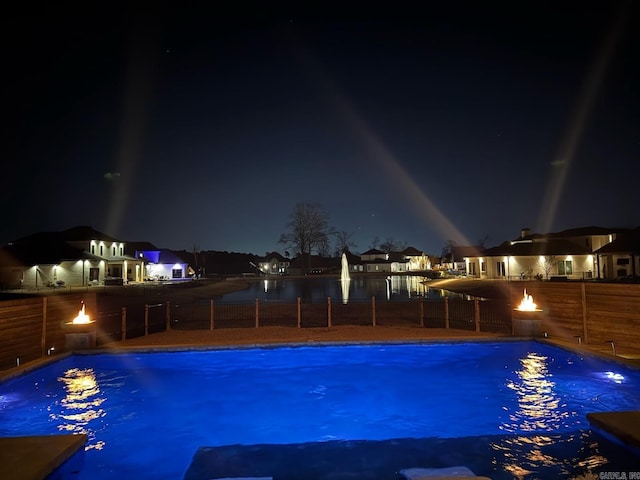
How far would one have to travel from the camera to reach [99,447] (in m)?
7.79

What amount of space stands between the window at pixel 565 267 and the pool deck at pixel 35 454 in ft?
164

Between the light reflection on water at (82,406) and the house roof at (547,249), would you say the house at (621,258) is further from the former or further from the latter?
the light reflection on water at (82,406)

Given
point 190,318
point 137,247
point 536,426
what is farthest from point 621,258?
point 137,247

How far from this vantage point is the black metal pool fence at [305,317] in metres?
16.8

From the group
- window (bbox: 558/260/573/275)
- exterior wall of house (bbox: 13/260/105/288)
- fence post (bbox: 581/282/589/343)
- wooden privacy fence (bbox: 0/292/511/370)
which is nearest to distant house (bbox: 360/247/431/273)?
window (bbox: 558/260/573/275)

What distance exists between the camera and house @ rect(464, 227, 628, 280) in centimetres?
4516

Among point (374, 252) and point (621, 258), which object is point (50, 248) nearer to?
point (621, 258)

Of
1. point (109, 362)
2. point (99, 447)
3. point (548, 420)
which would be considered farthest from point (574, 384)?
point (109, 362)

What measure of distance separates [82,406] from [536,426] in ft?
32.5

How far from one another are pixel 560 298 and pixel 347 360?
24.0ft

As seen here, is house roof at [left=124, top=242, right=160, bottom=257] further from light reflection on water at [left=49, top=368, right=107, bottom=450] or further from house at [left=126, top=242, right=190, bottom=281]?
light reflection on water at [left=49, top=368, right=107, bottom=450]

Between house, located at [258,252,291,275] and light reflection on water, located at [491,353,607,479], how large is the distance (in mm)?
86813

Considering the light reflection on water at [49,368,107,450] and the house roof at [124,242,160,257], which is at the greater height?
the house roof at [124,242,160,257]

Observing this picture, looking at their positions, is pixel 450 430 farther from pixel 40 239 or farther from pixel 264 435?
pixel 40 239
